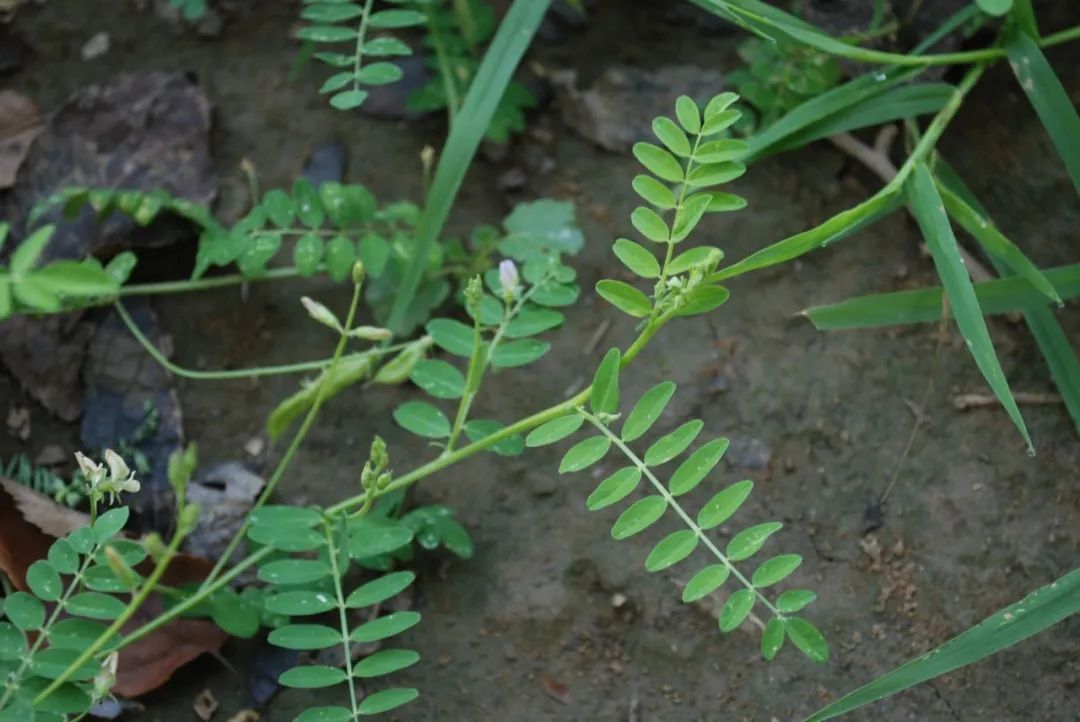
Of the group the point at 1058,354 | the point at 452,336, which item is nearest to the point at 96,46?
the point at 452,336

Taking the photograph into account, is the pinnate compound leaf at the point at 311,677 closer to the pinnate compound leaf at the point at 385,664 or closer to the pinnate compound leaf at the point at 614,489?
the pinnate compound leaf at the point at 385,664

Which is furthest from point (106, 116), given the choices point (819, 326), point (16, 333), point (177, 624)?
point (819, 326)

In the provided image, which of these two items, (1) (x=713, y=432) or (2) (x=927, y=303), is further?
(1) (x=713, y=432)

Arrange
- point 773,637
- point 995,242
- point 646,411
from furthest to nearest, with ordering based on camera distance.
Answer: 1. point 995,242
2. point 646,411
3. point 773,637

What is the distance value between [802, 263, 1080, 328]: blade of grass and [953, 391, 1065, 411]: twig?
7.1 inches

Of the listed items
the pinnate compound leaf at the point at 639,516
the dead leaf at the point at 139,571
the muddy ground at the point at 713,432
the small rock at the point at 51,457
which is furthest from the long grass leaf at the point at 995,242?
the small rock at the point at 51,457

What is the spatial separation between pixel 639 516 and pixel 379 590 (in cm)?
37

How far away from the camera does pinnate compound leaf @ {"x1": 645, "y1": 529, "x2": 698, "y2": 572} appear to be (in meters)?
1.35

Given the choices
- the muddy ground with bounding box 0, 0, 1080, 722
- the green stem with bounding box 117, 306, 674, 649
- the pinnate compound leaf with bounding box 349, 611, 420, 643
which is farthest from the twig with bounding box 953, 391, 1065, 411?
the pinnate compound leaf with bounding box 349, 611, 420, 643

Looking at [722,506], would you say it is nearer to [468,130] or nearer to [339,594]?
[339,594]

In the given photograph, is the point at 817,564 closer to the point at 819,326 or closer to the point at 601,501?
the point at 819,326

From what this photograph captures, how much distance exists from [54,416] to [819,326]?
1214 mm

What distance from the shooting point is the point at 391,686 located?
1638 mm

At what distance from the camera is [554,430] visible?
142 centimetres
